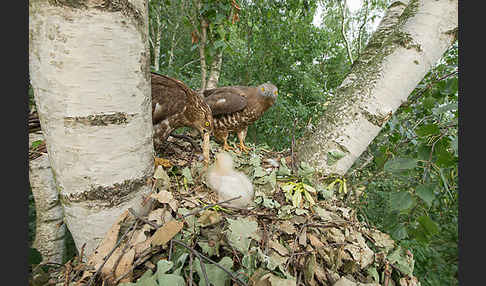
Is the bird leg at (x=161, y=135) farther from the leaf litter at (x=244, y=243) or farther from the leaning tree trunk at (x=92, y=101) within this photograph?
the leaning tree trunk at (x=92, y=101)

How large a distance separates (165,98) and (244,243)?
3.88 feet

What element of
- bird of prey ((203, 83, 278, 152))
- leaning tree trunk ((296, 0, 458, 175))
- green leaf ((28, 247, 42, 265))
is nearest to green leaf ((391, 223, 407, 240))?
leaning tree trunk ((296, 0, 458, 175))

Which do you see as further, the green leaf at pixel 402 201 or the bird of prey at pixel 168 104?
the bird of prey at pixel 168 104

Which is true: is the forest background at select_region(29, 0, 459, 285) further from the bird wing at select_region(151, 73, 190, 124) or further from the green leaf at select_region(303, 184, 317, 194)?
the bird wing at select_region(151, 73, 190, 124)

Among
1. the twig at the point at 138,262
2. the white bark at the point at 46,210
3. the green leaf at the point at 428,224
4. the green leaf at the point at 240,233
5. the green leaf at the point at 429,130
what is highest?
the green leaf at the point at 429,130

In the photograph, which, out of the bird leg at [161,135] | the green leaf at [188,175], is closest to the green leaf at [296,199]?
the green leaf at [188,175]

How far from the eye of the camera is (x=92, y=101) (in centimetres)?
62

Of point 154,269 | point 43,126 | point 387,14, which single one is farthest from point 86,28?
point 387,14

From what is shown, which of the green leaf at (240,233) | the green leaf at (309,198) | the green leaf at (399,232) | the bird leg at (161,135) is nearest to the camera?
the green leaf at (240,233)

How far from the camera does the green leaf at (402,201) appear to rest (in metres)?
0.86

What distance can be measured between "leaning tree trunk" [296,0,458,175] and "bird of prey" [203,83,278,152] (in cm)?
115

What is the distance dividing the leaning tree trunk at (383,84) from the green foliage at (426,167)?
0.16 m

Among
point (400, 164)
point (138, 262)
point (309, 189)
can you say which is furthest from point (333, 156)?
point (138, 262)

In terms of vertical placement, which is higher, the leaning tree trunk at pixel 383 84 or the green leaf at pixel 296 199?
the leaning tree trunk at pixel 383 84
